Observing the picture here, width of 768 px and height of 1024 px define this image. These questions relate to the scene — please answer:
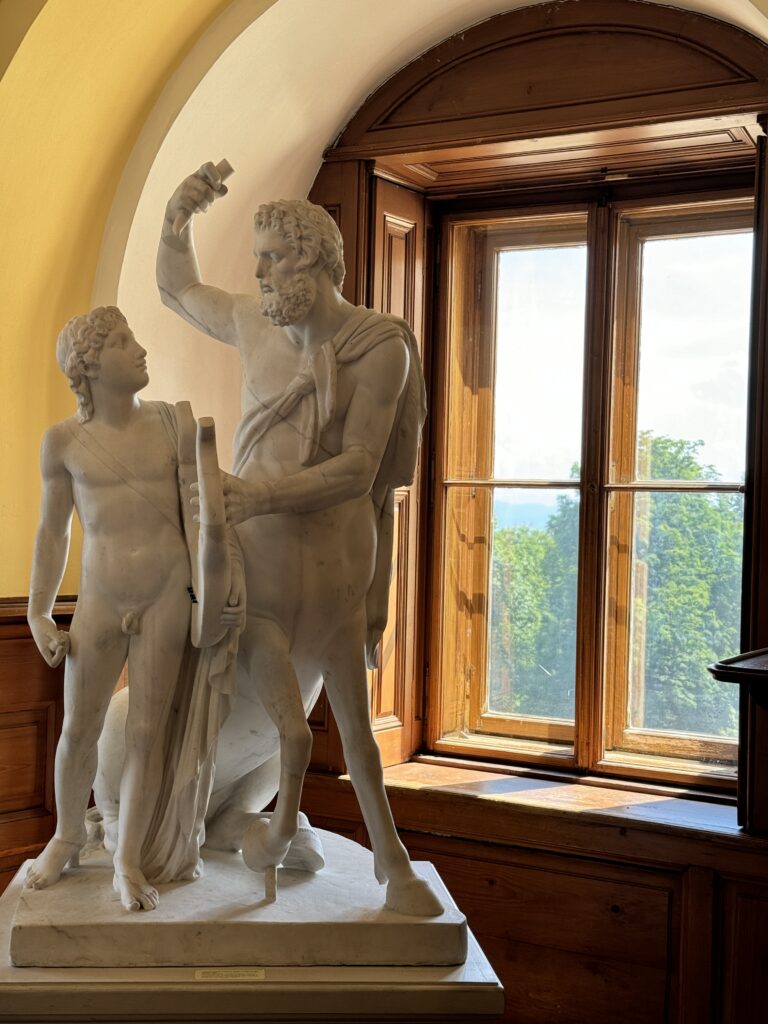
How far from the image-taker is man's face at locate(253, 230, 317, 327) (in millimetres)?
2852

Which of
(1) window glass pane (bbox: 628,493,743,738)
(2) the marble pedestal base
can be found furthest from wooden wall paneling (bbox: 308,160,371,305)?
(2) the marble pedestal base

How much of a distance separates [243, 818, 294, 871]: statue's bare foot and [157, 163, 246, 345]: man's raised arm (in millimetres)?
1159

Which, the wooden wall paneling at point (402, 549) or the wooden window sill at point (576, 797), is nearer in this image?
the wooden window sill at point (576, 797)

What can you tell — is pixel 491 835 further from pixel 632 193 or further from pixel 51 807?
pixel 632 193

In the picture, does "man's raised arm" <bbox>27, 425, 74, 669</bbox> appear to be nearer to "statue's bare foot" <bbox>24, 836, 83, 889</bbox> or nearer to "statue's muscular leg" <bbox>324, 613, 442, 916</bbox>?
"statue's bare foot" <bbox>24, 836, 83, 889</bbox>

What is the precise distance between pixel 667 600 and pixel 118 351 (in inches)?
94.5

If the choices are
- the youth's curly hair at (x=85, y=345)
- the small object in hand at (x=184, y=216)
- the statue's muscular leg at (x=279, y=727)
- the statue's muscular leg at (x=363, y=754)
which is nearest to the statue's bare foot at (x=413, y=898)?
the statue's muscular leg at (x=363, y=754)

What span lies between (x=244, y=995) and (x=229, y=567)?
0.89 meters

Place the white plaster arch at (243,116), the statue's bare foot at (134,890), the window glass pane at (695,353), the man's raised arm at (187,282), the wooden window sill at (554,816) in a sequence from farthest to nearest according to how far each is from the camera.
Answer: the window glass pane at (695,353), the white plaster arch at (243,116), the wooden window sill at (554,816), the man's raised arm at (187,282), the statue's bare foot at (134,890)

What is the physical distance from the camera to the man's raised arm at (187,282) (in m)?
3.05

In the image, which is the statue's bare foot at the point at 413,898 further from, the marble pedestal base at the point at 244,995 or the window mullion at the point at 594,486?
the window mullion at the point at 594,486

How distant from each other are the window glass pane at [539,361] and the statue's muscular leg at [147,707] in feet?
6.98

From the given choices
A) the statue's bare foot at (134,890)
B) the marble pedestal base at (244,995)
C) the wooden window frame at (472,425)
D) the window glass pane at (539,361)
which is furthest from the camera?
the wooden window frame at (472,425)

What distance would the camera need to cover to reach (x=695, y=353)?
4484 millimetres
